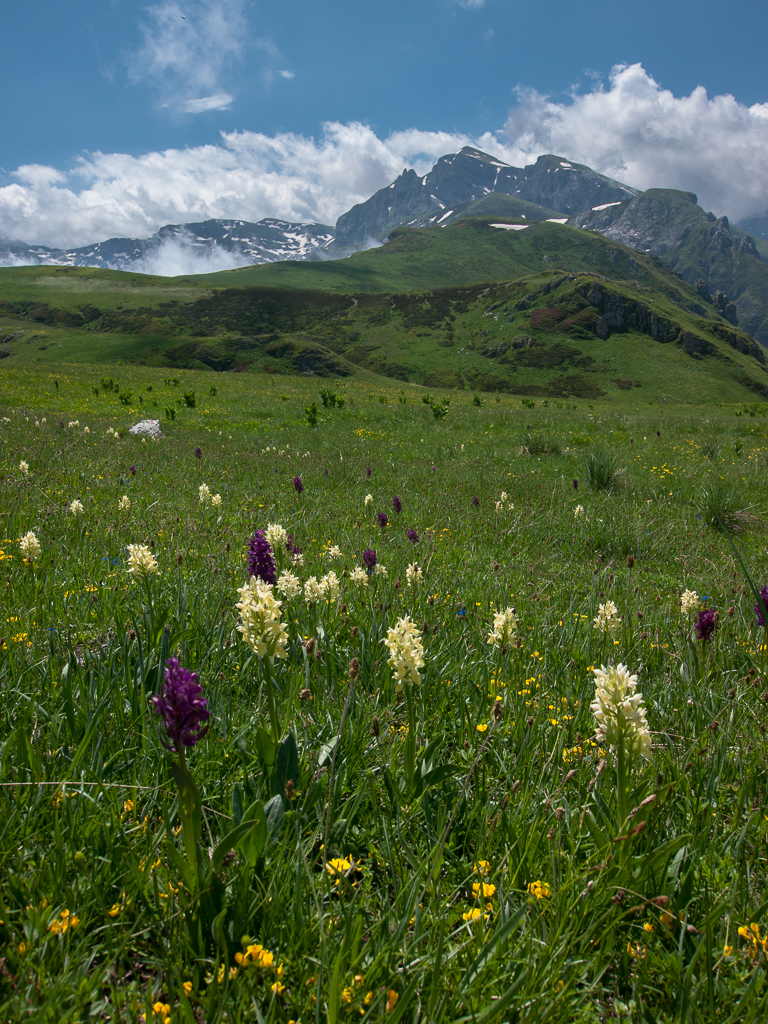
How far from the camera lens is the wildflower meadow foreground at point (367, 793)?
145cm

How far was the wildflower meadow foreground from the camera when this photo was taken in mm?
1450

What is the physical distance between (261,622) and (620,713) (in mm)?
1412

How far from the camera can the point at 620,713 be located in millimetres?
1781

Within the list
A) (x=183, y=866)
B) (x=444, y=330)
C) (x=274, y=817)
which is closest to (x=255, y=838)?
(x=274, y=817)

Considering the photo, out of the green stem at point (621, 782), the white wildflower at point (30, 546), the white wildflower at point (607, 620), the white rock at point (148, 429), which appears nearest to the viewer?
the green stem at point (621, 782)

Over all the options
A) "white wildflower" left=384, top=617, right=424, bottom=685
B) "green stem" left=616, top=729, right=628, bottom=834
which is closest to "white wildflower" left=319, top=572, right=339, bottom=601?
"white wildflower" left=384, top=617, right=424, bottom=685

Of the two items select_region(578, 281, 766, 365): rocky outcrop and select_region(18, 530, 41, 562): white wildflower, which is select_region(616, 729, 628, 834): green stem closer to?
select_region(18, 530, 41, 562): white wildflower

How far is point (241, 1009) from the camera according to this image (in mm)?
1312

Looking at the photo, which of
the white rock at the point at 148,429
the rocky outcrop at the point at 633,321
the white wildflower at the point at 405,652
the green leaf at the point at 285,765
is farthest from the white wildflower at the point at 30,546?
the rocky outcrop at the point at 633,321

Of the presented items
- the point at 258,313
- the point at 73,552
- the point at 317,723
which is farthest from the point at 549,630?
the point at 258,313

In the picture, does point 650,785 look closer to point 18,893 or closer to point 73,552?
point 18,893

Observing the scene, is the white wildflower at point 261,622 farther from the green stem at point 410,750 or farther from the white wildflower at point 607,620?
the white wildflower at point 607,620

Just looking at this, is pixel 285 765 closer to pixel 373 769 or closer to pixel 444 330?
pixel 373 769

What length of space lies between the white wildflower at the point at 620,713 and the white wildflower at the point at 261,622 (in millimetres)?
1248
